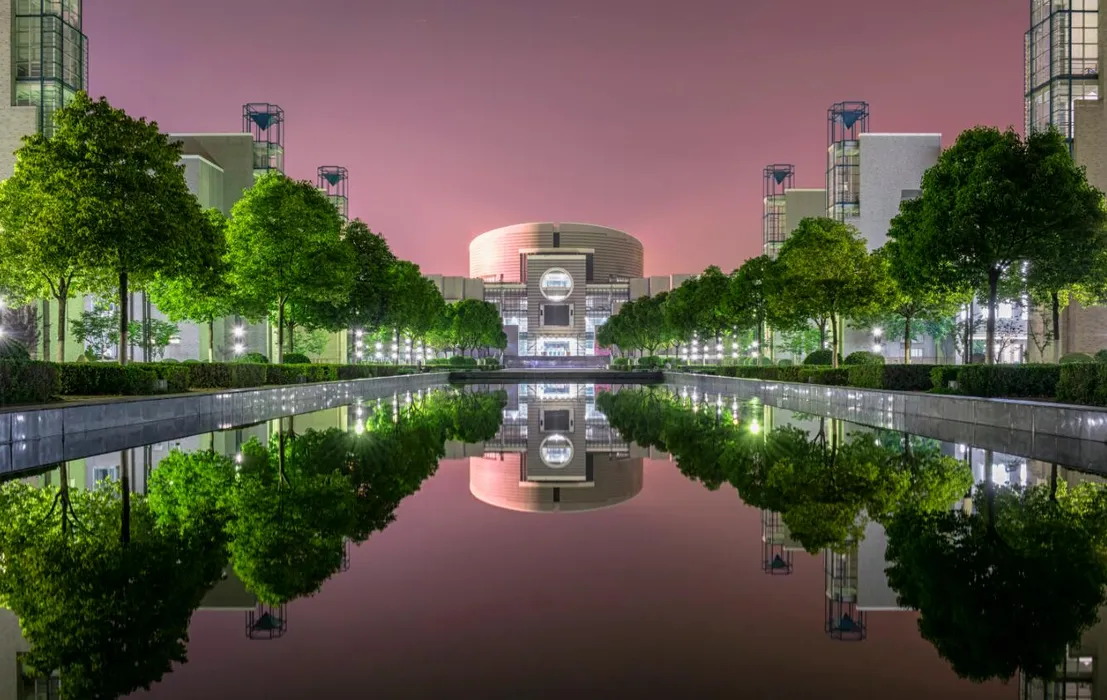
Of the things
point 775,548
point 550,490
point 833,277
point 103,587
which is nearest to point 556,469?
point 550,490

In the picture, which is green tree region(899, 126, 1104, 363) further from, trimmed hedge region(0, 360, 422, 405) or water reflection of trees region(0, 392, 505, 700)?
trimmed hedge region(0, 360, 422, 405)

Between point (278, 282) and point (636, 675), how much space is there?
117 feet

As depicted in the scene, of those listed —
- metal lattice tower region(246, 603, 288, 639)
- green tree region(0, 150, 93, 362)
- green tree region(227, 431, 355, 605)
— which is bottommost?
green tree region(227, 431, 355, 605)

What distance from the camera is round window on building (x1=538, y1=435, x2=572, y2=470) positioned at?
13.3 metres

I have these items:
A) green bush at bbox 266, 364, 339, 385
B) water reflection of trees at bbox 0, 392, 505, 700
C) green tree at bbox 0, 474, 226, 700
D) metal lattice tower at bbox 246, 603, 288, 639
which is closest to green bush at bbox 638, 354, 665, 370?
green bush at bbox 266, 364, 339, 385

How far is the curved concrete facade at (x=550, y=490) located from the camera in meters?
9.59

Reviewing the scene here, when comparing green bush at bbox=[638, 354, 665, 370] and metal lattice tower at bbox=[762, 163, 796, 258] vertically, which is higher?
metal lattice tower at bbox=[762, 163, 796, 258]

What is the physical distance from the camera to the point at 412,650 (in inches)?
175

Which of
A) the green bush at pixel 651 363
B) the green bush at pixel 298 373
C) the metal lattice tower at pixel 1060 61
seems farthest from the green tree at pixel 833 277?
the green bush at pixel 651 363

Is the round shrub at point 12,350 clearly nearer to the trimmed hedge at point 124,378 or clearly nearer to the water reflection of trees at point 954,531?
the trimmed hedge at point 124,378

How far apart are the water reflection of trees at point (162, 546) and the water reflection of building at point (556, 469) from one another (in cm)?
118

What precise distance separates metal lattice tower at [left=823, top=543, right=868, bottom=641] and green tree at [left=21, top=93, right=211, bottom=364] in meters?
23.9

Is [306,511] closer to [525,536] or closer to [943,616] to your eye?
[525,536]

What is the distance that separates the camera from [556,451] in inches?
579
